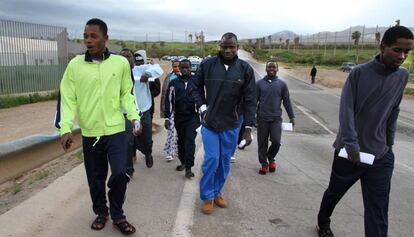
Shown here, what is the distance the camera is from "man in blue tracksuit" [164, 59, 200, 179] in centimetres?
665

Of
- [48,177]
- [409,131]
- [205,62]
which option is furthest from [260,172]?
[409,131]

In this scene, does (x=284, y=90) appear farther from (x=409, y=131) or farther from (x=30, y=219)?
(x=409, y=131)

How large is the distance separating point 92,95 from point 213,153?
5.23 feet

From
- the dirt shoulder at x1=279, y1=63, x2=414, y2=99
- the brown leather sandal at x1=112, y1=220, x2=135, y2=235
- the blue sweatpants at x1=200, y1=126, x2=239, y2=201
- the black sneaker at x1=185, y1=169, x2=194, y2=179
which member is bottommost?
the dirt shoulder at x1=279, y1=63, x2=414, y2=99

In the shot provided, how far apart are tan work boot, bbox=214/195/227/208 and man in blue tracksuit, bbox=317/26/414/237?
173 centimetres

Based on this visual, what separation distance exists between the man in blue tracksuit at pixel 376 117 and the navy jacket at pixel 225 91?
1390 mm

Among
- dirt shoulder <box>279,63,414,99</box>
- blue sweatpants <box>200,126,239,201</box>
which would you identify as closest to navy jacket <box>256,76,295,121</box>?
blue sweatpants <box>200,126,239,201</box>

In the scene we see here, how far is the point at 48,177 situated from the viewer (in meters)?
6.34

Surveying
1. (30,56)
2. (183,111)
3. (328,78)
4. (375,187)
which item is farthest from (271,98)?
(328,78)

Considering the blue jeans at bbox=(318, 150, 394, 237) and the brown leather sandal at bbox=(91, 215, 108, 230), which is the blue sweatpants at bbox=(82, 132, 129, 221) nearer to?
the brown leather sandal at bbox=(91, 215, 108, 230)

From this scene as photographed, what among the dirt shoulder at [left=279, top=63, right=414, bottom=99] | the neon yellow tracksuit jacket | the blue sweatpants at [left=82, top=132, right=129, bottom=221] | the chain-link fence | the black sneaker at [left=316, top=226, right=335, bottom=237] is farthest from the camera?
the dirt shoulder at [left=279, top=63, right=414, bottom=99]

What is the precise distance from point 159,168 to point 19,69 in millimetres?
13385

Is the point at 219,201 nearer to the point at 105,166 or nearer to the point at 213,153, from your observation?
the point at 213,153

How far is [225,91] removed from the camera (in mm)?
4824
